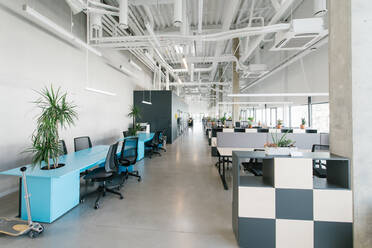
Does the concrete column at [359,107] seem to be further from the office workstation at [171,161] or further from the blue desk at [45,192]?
the blue desk at [45,192]

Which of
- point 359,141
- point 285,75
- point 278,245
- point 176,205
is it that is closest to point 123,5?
point 176,205

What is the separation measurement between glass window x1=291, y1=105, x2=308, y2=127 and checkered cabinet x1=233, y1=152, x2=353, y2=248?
6.97 metres

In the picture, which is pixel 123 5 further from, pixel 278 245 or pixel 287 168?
pixel 278 245

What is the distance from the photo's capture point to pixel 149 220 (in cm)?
246

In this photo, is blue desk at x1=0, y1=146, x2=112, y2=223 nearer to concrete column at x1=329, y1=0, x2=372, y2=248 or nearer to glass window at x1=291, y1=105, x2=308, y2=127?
concrete column at x1=329, y1=0, x2=372, y2=248

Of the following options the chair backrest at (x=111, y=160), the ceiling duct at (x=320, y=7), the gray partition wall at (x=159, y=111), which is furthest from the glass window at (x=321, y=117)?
the chair backrest at (x=111, y=160)

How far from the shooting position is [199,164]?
215 inches

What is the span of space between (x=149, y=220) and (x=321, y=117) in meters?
7.61

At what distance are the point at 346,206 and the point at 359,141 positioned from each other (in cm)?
70

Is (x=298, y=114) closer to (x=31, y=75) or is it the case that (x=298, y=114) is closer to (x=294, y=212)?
(x=294, y=212)

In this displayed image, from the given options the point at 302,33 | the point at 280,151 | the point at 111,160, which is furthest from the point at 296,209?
the point at 302,33

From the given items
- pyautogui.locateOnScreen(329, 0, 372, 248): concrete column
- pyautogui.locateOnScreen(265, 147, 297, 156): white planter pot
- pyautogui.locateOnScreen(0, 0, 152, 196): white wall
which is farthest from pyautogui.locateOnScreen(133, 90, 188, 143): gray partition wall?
pyautogui.locateOnScreen(329, 0, 372, 248): concrete column

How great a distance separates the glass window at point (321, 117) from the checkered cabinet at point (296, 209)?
5909 mm

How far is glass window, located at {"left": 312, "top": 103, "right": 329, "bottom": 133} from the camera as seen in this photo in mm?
6336
